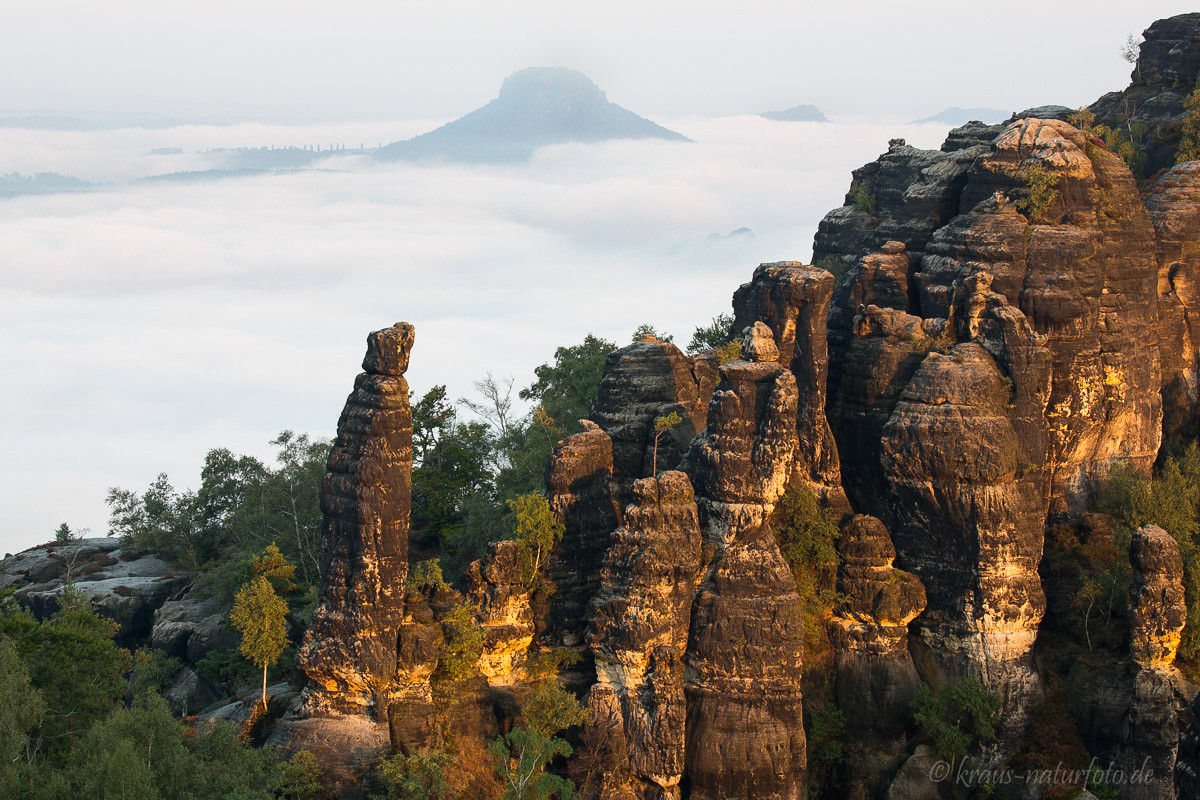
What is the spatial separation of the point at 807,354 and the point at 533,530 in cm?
1322

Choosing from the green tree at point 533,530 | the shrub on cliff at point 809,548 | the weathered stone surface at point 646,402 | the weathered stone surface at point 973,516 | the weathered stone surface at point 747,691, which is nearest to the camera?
the weathered stone surface at point 747,691

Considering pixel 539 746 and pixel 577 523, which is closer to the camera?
pixel 539 746

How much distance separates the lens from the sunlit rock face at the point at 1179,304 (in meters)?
54.2

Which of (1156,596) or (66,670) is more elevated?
(1156,596)

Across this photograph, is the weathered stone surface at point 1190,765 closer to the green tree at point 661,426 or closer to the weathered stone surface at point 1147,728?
the weathered stone surface at point 1147,728

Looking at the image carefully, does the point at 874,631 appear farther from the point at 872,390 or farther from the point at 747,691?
the point at 872,390

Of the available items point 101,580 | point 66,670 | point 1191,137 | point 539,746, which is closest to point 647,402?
point 539,746

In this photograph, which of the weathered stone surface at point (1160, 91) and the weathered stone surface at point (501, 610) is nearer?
the weathered stone surface at point (501, 610)

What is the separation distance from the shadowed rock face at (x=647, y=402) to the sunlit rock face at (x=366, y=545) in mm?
11944

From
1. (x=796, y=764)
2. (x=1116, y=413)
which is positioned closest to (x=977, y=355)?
(x=1116, y=413)

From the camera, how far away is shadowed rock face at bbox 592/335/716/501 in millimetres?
51469

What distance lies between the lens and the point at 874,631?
45844 millimetres

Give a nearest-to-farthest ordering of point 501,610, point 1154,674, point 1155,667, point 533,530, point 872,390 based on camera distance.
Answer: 1. point 1154,674
2. point 1155,667
3. point 501,610
4. point 533,530
5. point 872,390

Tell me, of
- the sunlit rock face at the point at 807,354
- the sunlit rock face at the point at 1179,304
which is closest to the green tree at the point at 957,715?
the sunlit rock face at the point at 807,354
